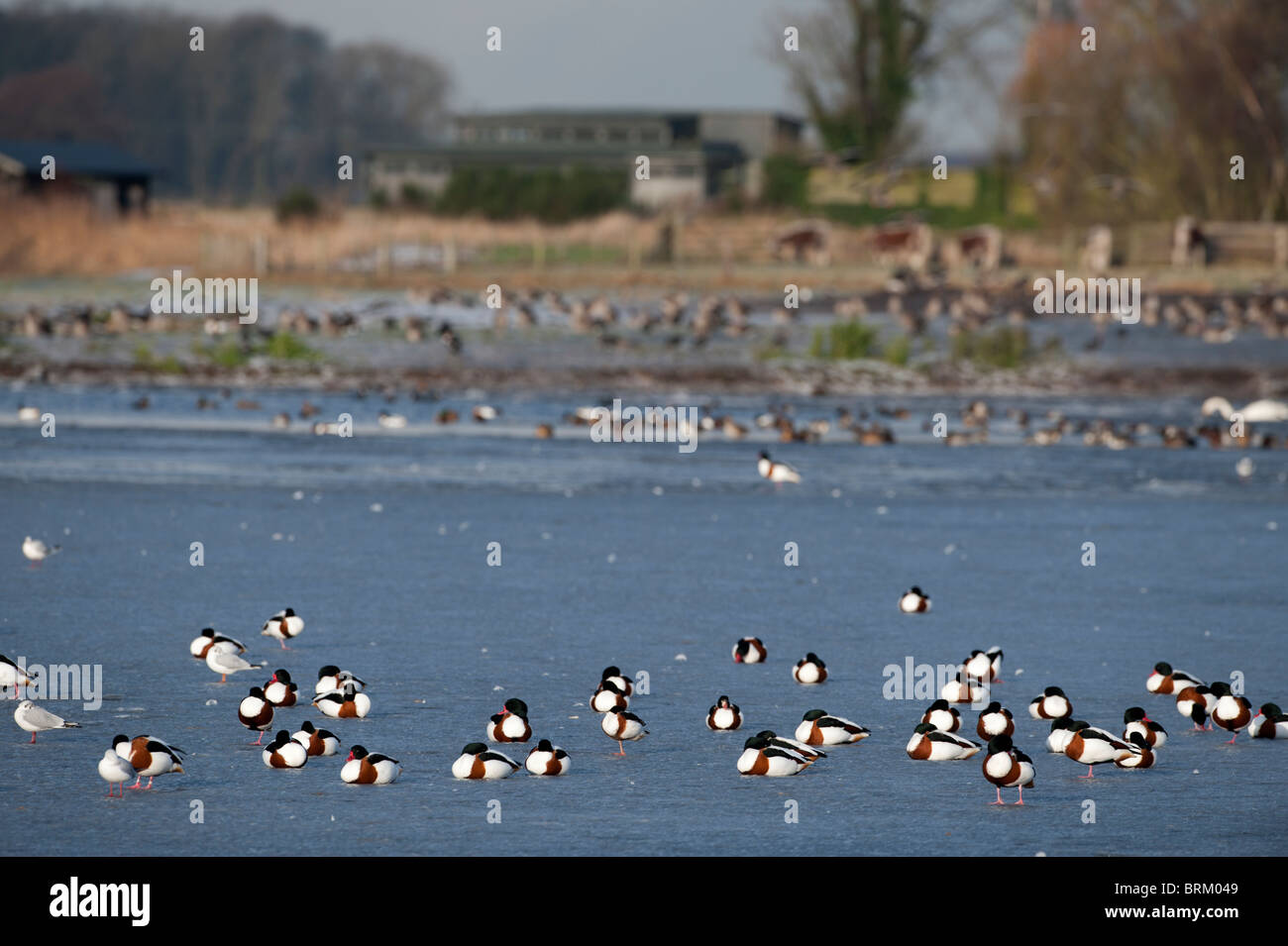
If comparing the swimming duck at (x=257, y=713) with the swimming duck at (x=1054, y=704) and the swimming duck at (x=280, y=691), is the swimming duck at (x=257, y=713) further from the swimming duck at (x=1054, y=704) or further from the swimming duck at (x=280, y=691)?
the swimming duck at (x=1054, y=704)

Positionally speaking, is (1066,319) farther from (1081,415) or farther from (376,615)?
(376,615)

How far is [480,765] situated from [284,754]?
896 millimetres

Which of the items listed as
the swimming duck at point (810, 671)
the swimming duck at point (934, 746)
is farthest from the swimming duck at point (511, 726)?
the swimming duck at point (810, 671)

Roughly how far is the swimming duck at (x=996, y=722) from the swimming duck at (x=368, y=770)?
9.06 ft

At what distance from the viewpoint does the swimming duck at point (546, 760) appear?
297 inches

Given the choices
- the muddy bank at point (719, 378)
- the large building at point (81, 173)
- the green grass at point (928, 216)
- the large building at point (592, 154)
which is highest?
the large building at point (592, 154)

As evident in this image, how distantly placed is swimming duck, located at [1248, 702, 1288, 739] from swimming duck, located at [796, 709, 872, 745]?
1.95m

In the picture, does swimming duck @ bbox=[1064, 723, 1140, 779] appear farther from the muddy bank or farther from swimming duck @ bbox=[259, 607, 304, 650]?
the muddy bank

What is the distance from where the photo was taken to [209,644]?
959cm

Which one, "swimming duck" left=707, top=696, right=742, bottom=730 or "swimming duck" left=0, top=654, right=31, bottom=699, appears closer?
"swimming duck" left=707, top=696, right=742, bottom=730

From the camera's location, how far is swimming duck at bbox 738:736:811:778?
7.56m

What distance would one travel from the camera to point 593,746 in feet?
26.7

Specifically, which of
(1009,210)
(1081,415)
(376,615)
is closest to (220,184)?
(1009,210)

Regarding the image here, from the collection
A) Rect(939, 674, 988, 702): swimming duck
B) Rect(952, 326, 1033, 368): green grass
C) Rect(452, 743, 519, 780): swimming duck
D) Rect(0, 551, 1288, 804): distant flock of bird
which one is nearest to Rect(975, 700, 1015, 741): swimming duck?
Rect(0, 551, 1288, 804): distant flock of bird
